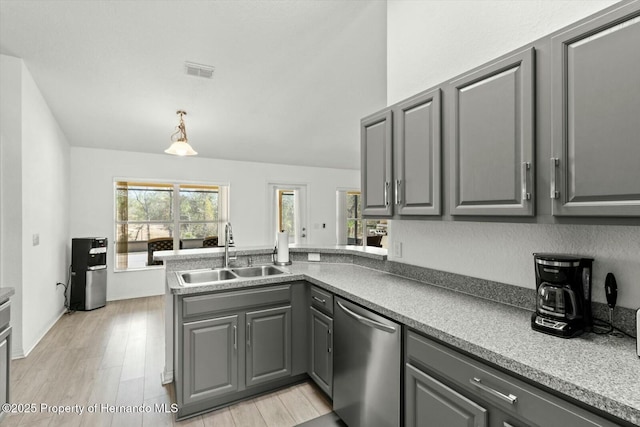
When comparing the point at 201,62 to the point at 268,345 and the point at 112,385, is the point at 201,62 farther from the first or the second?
the point at 112,385

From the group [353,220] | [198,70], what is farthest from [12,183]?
[353,220]

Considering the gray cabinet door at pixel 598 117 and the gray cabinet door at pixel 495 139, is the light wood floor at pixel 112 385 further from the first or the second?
the gray cabinet door at pixel 598 117

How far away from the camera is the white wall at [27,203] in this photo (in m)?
2.96

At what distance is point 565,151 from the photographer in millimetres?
1191

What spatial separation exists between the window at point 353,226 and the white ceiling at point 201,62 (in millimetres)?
2394

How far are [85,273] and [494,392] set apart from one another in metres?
5.13

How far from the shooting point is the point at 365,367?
5.84 ft

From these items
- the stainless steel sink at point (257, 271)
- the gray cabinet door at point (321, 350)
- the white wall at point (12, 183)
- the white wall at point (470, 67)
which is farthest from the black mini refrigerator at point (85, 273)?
the white wall at point (470, 67)

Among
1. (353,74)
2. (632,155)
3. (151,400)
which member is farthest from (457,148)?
(151,400)

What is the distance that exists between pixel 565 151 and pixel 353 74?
2.92 m

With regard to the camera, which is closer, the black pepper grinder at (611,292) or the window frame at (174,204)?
the black pepper grinder at (611,292)

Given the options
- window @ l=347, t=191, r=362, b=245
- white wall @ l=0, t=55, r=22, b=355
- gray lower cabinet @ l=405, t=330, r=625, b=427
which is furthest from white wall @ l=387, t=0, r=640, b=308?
window @ l=347, t=191, r=362, b=245

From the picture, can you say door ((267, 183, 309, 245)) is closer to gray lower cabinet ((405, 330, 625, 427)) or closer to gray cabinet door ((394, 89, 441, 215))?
gray cabinet door ((394, 89, 441, 215))

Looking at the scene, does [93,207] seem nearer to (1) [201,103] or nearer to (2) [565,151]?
(1) [201,103]
